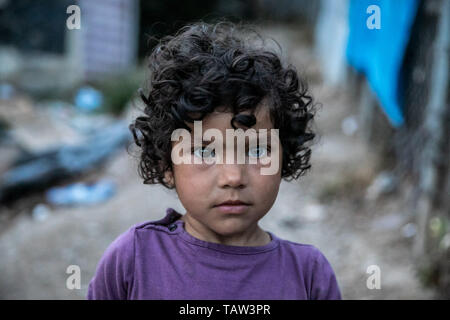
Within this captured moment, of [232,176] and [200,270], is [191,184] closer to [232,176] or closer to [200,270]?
[232,176]

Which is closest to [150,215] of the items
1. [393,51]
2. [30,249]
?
[30,249]

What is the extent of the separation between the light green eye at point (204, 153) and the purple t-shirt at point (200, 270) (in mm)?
256

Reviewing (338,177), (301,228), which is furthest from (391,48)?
(301,228)

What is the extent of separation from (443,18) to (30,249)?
11.1ft

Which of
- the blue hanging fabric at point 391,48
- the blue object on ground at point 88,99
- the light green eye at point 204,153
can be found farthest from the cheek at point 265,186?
the blue object on ground at point 88,99

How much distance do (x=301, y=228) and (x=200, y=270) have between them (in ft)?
9.66

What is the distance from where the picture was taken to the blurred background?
10.8ft

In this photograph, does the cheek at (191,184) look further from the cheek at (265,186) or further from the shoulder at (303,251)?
the shoulder at (303,251)

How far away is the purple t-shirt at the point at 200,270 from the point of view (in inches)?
56.0

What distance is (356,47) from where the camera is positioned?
5.36 meters

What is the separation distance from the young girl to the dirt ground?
1.60 meters

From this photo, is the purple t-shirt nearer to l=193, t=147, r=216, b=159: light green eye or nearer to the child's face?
the child's face

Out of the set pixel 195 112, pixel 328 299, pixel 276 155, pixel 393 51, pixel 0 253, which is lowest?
pixel 0 253
